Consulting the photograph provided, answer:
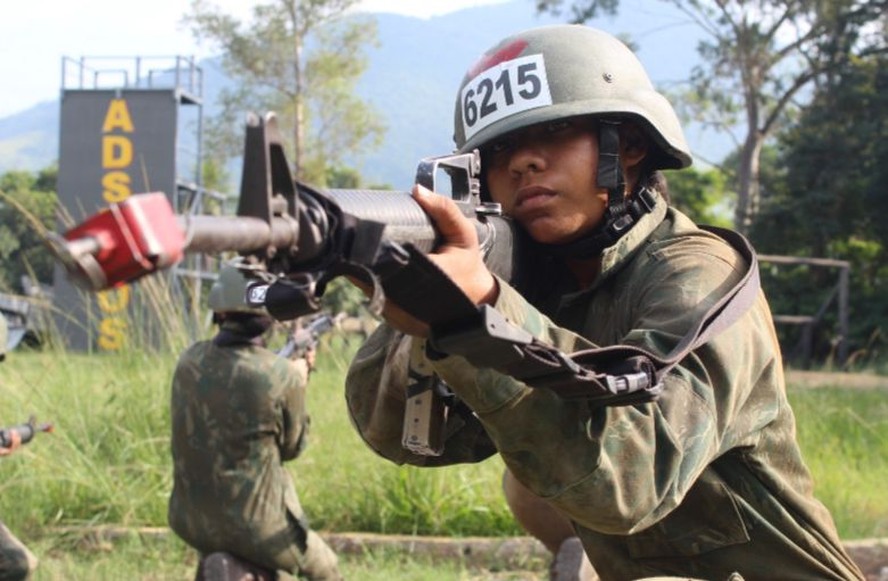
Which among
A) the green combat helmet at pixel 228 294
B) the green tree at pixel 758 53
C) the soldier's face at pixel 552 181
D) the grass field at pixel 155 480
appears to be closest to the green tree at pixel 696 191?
the green tree at pixel 758 53

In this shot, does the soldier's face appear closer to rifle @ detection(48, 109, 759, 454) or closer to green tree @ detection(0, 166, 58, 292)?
rifle @ detection(48, 109, 759, 454)

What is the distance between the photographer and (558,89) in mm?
3084

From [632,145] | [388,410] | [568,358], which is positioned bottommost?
[388,410]

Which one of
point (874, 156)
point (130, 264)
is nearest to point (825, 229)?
point (874, 156)

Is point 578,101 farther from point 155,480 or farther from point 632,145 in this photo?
point 155,480

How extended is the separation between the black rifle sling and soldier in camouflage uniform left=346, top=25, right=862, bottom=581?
0.05 metres

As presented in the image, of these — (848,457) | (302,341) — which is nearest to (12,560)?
(302,341)

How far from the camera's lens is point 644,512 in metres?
2.40

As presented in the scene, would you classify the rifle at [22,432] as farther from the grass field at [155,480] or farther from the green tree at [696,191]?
the green tree at [696,191]

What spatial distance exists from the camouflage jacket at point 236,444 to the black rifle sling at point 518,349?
4.67 meters

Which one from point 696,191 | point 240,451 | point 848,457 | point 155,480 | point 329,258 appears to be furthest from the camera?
point 696,191

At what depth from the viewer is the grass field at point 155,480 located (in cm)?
792

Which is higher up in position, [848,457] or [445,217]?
[445,217]

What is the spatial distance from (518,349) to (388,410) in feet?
2.74
